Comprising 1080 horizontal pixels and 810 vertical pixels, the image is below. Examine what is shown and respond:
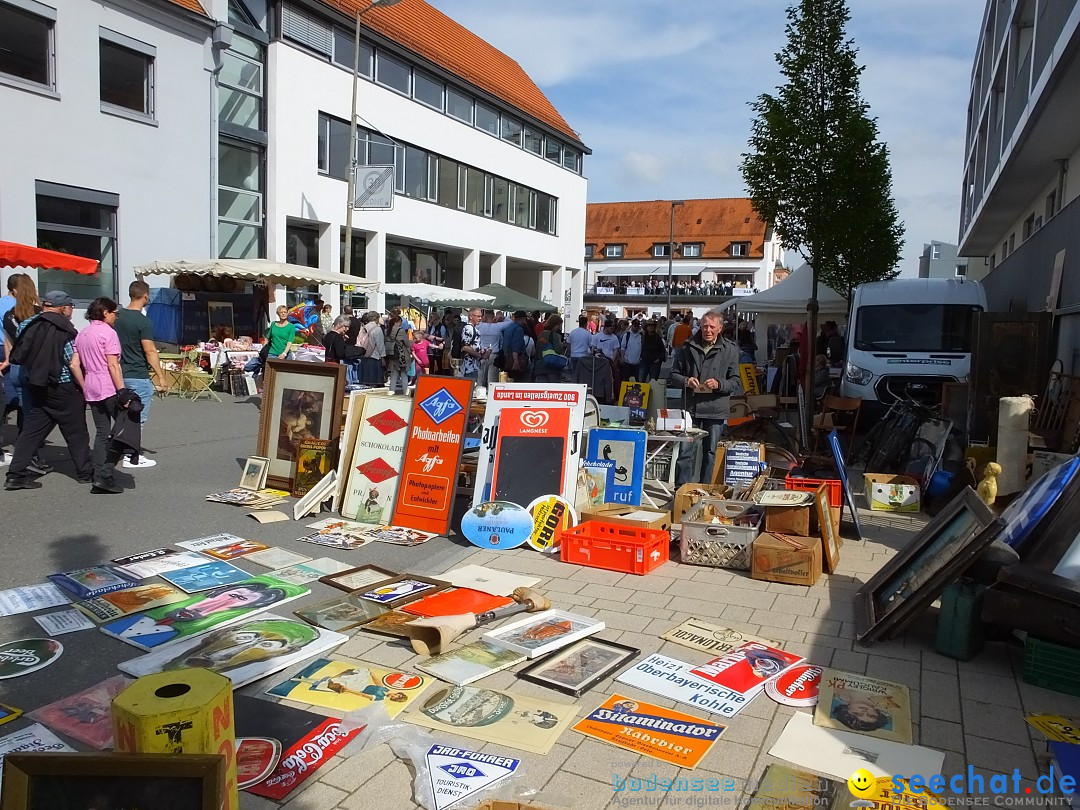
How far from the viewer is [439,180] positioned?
3002 centimetres

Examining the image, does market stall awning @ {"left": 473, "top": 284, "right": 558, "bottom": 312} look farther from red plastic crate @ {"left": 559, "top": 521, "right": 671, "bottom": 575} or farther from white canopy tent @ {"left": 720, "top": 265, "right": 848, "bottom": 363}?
red plastic crate @ {"left": 559, "top": 521, "right": 671, "bottom": 575}

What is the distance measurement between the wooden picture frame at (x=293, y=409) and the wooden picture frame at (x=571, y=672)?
409 centimetres

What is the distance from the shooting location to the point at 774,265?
248ft

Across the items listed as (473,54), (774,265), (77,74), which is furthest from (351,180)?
(774,265)

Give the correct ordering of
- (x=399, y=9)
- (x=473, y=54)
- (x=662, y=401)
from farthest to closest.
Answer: (x=473, y=54), (x=399, y=9), (x=662, y=401)

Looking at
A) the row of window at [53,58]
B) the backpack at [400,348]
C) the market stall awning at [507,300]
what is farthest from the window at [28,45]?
the market stall awning at [507,300]

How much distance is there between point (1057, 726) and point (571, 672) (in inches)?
86.7

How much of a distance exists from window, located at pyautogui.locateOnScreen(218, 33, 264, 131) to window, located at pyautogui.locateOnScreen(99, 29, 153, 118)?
2.75 meters

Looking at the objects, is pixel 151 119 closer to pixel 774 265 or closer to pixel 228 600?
pixel 228 600

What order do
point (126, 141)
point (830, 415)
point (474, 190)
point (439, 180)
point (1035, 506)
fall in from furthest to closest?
1. point (474, 190)
2. point (439, 180)
3. point (126, 141)
4. point (830, 415)
5. point (1035, 506)

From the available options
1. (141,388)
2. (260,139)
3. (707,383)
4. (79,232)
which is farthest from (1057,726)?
(260,139)

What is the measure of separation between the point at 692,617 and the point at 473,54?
35.0 metres

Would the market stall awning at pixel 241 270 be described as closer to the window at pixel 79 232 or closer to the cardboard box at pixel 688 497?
the window at pixel 79 232

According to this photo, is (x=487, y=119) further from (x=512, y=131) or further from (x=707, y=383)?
(x=707, y=383)
